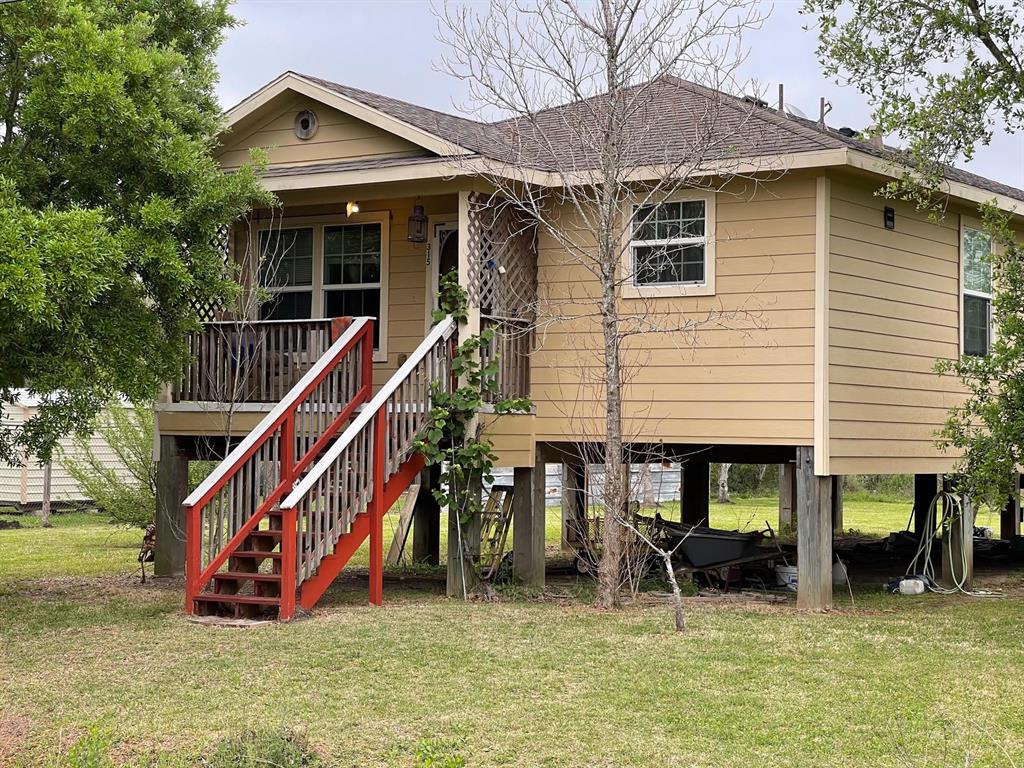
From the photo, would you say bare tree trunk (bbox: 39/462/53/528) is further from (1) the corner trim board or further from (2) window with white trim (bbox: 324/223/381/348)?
(1) the corner trim board

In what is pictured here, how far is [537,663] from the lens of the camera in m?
7.94

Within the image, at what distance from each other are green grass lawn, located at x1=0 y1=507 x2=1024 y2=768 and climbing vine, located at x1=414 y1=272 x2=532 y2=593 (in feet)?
3.16

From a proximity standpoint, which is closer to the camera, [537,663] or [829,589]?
[537,663]

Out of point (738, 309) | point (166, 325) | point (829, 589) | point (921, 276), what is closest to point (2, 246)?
point (166, 325)

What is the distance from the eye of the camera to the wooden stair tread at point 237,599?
31.4ft

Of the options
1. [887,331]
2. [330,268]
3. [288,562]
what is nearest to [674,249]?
[887,331]

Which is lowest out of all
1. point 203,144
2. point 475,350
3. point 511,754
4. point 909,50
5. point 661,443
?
point 511,754

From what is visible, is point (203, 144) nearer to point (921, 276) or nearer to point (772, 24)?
point (772, 24)

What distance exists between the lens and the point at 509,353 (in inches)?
468

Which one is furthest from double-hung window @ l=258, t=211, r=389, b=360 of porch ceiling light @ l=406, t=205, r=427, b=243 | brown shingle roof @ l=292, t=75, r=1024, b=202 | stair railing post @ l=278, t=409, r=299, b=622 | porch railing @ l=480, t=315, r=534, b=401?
stair railing post @ l=278, t=409, r=299, b=622

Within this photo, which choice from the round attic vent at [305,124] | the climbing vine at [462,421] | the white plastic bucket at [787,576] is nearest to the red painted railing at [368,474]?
the climbing vine at [462,421]

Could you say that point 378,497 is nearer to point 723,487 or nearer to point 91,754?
point 91,754

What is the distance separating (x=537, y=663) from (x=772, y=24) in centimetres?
582

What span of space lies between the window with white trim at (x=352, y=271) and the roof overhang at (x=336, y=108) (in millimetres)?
1578
